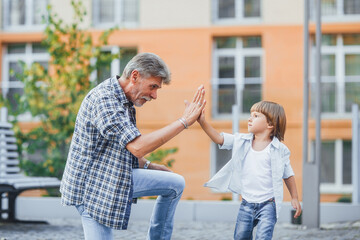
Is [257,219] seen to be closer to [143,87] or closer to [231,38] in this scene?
[143,87]

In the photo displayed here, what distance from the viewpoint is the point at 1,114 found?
938 centimetres

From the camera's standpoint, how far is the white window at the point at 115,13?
64.2ft

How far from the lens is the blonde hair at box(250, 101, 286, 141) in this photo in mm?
4605

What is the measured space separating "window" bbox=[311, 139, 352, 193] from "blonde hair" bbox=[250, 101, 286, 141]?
4.49m

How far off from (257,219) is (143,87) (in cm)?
122

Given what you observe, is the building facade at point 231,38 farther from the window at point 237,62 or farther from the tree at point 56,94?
the tree at point 56,94

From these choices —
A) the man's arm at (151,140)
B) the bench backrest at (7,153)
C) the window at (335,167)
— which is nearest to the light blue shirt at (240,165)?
the man's arm at (151,140)

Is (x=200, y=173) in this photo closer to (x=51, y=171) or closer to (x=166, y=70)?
(x=51, y=171)

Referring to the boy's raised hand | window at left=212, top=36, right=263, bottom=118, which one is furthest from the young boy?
window at left=212, top=36, right=263, bottom=118

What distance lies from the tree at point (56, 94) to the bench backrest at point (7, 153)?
4.64ft

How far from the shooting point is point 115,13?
19.7m

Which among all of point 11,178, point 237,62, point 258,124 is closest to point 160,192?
point 258,124

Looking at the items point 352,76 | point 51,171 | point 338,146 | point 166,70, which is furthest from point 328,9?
point 166,70

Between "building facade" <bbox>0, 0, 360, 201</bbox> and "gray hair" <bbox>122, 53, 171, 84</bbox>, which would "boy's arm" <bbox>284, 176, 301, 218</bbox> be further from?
"building facade" <bbox>0, 0, 360, 201</bbox>
